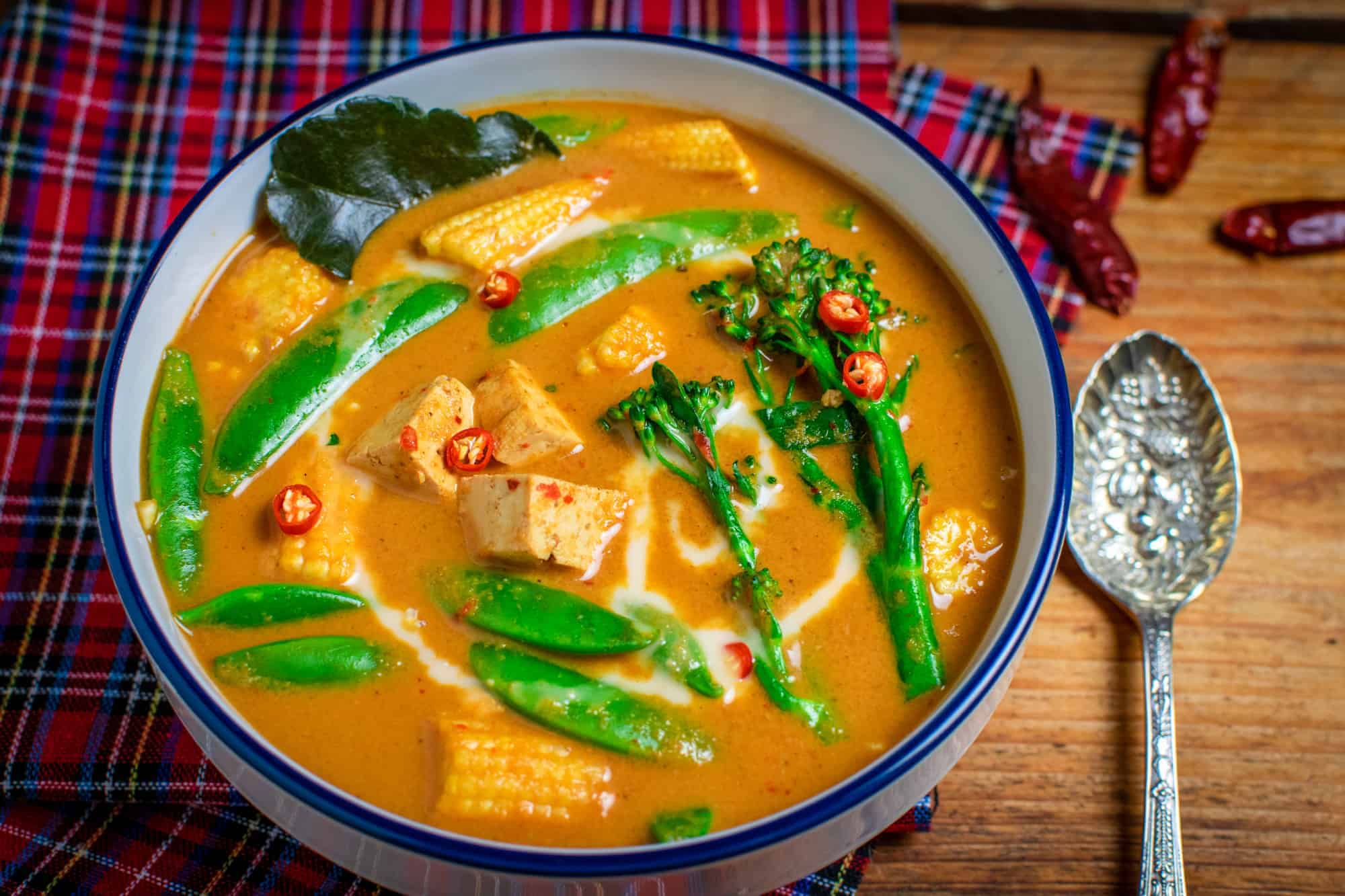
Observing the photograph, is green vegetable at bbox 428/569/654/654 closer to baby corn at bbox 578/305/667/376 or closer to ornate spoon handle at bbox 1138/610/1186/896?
baby corn at bbox 578/305/667/376

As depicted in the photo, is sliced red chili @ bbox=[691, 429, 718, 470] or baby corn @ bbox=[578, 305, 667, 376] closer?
sliced red chili @ bbox=[691, 429, 718, 470]

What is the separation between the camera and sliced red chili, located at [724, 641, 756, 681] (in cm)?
244

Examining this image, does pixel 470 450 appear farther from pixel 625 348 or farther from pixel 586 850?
pixel 586 850

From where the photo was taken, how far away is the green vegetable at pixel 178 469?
2.57 metres

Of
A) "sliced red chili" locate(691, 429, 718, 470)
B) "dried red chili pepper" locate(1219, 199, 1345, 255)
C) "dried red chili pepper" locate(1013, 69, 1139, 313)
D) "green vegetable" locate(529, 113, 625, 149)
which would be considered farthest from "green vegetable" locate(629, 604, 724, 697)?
"dried red chili pepper" locate(1219, 199, 1345, 255)

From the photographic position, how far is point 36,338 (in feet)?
10.7

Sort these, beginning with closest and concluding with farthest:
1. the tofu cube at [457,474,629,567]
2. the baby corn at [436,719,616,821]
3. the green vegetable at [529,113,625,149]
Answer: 1. the baby corn at [436,719,616,821]
2. the tofu cube at [457,474,629,567]
3. the green vegetable at [529,113,625,149]

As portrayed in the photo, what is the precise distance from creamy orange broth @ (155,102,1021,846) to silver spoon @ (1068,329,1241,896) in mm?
460

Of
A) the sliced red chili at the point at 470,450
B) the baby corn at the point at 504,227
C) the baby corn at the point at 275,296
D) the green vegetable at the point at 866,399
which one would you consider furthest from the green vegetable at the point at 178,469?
the green vegetable at the point at 866,399

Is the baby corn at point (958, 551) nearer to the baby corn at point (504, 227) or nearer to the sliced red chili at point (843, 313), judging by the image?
the sliced red chili at point (843, 313)

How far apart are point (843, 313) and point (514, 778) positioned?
51.0 inches

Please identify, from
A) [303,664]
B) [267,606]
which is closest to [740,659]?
[303,664]

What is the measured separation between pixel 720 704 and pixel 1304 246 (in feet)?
7.76

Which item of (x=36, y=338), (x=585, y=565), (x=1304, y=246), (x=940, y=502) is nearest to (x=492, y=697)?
(x=585, y=565)
